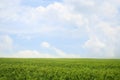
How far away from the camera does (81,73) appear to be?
79.6ft

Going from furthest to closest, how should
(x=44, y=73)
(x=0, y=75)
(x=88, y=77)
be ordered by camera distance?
(x=0, y=75) → (x=44, y=73) → (x=88, y=77)

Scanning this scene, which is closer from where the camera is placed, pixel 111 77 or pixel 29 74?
pixel 111 77

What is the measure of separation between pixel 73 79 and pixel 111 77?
3.41 meters

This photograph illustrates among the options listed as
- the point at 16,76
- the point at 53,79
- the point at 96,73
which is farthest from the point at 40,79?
the point at 96,73

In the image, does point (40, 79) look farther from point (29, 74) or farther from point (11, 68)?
point (11, 68)

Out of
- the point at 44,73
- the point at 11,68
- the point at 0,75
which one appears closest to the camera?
the point at 44,73

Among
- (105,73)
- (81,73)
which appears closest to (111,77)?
(105,73)

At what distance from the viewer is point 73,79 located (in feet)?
77.7

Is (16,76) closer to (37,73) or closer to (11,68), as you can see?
(37,73)

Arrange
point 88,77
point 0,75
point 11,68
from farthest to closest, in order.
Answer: point 11,68, point 0,75, point 88,77

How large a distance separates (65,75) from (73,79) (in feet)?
2.76

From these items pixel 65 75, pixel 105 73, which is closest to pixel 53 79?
pixel 65 75

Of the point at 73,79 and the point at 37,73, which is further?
the point at 37,73

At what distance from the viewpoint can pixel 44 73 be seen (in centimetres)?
2531
